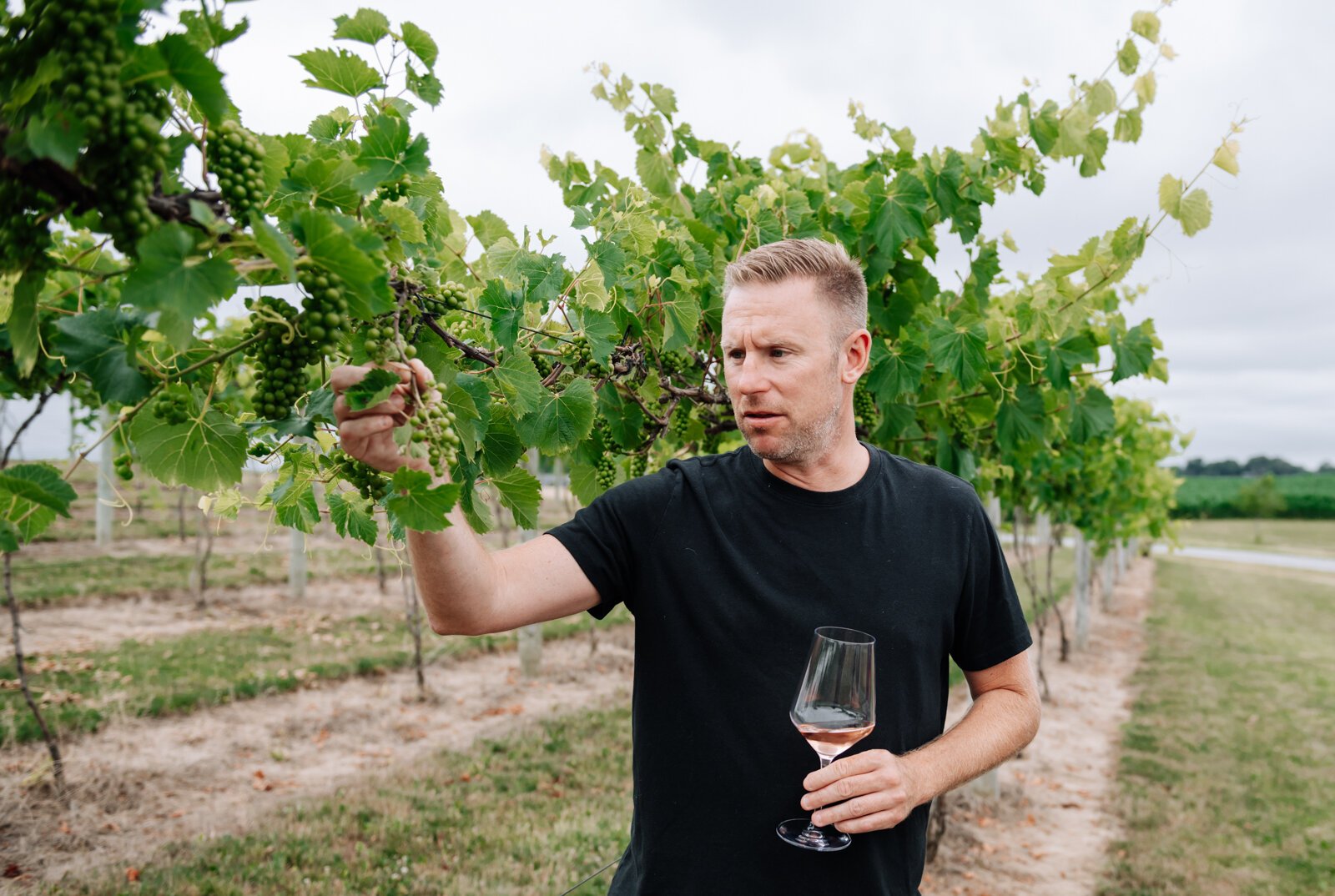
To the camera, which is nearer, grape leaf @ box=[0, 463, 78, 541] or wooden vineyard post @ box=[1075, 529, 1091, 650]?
grape leaf @ box=[0, 463, 78, 541]

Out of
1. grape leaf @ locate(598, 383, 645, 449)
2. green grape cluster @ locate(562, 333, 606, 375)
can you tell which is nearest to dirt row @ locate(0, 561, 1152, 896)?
grape leaf @ locate(598, 383, 645, 449)

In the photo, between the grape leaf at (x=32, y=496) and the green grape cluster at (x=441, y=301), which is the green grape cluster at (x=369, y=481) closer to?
the green grape cluster at (x=441, y=301)

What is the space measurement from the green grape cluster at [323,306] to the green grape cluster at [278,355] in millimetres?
68

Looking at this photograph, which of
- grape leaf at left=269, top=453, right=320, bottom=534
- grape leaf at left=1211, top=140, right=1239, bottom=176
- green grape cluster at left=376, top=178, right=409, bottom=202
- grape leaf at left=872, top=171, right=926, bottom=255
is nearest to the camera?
green grape cluster at left=376, top=178, right=409, bottom=202

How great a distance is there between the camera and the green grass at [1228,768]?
233 inches

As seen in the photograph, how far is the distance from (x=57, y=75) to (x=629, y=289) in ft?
5.77

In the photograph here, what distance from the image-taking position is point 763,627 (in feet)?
6.58

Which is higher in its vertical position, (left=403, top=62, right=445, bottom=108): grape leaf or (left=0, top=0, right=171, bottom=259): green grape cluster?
(left=403, top=62, right=445, bottom=108): grape leaf

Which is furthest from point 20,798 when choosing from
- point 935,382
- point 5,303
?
point 935,382

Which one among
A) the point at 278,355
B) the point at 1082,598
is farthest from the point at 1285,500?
the point at 278,355

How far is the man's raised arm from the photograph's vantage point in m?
1.39

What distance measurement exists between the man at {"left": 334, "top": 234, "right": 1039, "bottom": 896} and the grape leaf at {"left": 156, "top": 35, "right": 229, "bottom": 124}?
0.98 metres

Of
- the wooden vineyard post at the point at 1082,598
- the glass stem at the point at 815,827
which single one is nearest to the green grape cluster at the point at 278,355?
the glass stem at the point at 815,827

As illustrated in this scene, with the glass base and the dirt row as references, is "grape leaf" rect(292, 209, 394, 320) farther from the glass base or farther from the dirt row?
the dirt row
